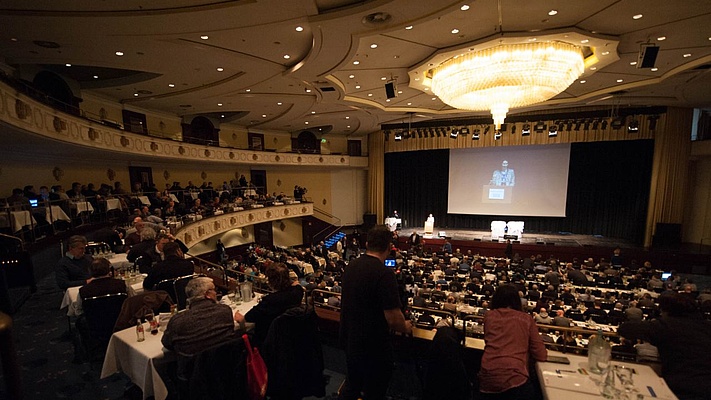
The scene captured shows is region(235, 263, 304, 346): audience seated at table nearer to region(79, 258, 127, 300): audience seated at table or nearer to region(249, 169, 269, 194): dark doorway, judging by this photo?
region(79, 258, 127, 300): audience seated at table

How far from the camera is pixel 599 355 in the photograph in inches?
98.7

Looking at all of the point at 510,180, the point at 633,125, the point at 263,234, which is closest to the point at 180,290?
the point at 263,234

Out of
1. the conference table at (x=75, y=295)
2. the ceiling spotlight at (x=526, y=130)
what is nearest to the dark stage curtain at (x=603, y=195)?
the ceiling spotlight at (x=526, y=130)

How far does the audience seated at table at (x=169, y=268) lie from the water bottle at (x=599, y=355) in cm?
460

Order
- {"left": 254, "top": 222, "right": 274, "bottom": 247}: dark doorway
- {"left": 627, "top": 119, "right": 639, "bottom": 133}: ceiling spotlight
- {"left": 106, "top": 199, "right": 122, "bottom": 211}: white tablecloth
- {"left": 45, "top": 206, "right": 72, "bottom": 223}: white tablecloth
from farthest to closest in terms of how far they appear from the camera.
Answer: {"left": 254, "top": 222, "right": 274, "bottom": 247}: dark doorway → {"left": 627, "top": 119, "right": 639, "bottom": 133}: ceiling spotlight → {"left": 106, "top": 199, "right": 122, "bottom": 211}: white tablecloth → {"left": 45, "top": 206, "right": 72, "bottom": 223}: white tablecloth

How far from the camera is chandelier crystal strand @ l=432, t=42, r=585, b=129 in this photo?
24.8 feet

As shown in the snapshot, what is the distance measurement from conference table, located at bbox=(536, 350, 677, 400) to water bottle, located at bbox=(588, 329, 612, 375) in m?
0.05

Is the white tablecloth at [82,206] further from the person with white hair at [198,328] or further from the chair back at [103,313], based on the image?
the person with white hair at [198,328]

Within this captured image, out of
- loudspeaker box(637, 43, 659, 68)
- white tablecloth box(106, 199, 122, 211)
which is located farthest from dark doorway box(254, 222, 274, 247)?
loudspeaker box(637, 43, 659, 68)

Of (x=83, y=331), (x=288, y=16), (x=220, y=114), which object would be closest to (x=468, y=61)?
(x=288, y=16)

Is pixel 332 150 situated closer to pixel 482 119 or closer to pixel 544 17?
pixel 482 119

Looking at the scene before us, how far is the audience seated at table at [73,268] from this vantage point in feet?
15.3

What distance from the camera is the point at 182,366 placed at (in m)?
2.56

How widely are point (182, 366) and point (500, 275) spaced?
10190 millimetres
